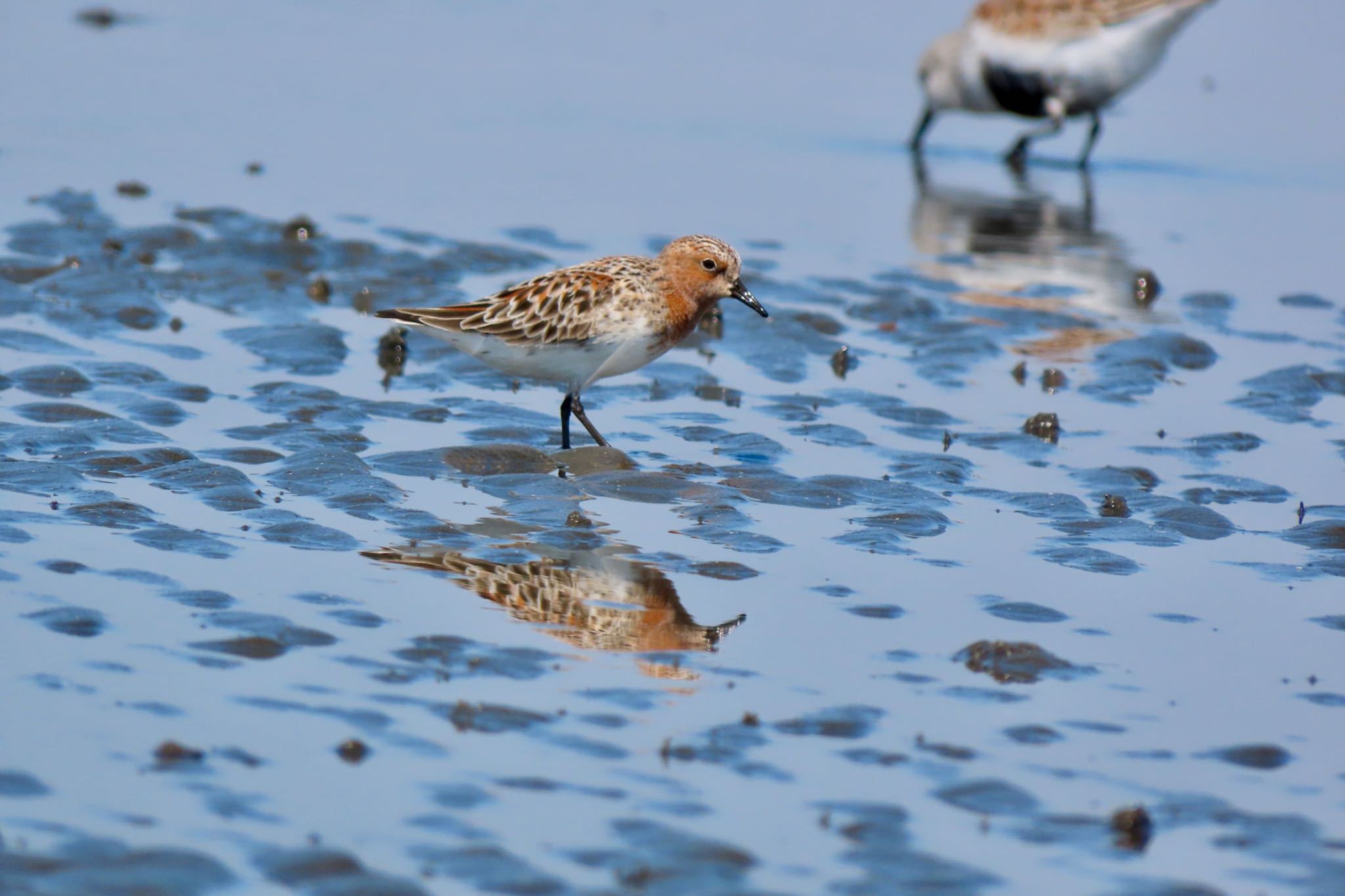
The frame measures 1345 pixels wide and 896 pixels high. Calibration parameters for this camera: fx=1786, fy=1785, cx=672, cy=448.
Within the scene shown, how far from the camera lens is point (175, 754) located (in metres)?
5.62

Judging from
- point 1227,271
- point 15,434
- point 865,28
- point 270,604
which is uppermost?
point 865,28

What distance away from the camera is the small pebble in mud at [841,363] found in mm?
11500

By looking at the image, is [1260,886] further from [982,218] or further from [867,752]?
[982,218]

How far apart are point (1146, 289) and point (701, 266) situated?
5237mm

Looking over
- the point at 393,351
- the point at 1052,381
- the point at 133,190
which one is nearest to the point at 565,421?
the point at 393,351

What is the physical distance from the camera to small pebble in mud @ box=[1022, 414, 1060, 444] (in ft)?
34.1

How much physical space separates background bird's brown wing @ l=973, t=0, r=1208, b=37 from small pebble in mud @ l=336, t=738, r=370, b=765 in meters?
15.3

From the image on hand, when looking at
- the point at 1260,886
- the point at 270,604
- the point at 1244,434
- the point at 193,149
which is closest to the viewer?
the point at 1260,886

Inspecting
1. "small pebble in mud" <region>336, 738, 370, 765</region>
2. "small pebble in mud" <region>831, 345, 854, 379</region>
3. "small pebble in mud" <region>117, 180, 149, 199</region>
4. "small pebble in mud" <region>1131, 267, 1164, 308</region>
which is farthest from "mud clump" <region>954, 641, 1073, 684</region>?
"small pebble in mud" <region>117, 180, 149, 199</region>

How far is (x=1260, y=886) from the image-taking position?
545 centimetres

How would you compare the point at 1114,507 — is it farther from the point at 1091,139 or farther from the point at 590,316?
the point at 1091,139

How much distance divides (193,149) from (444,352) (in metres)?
5.71

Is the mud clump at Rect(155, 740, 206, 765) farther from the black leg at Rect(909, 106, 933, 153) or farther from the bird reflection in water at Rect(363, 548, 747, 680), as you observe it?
the black leg at Rect(909, 106, 933, 153)

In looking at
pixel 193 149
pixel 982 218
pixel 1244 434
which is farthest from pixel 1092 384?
pixel 193 149
